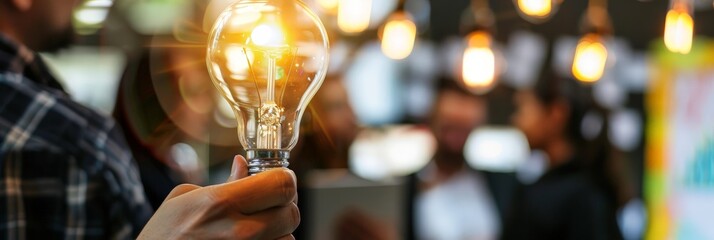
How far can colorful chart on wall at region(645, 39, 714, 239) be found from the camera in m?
6.21

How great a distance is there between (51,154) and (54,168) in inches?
0.9

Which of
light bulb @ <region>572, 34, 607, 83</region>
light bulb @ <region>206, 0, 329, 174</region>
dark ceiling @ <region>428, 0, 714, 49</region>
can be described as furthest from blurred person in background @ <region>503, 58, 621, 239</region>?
light bulb @ <region>206, 0, 329, 174</region>

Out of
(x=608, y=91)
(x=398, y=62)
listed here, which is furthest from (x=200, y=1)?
(x=608, y=91)

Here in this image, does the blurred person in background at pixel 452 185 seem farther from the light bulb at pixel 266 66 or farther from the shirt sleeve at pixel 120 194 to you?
the light bulb at pixel 266 66

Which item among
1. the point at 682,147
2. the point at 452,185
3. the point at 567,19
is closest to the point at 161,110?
the point at 452,185

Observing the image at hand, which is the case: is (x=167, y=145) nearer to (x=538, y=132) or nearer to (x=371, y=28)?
(x=538, y=132)

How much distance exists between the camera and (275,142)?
1024 millimetres

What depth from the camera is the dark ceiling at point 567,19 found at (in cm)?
769

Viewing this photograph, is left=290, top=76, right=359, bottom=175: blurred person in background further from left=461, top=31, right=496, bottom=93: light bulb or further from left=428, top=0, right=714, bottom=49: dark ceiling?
left=428, top=0, right=714, bottom=49: dark ceiling

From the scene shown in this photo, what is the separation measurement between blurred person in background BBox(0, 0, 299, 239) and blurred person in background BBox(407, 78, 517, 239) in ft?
12.8

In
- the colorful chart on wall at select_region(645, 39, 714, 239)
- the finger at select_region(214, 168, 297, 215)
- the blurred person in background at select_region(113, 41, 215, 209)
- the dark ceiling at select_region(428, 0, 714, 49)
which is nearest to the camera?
the finger at select_region(214, 168, 297, 215)

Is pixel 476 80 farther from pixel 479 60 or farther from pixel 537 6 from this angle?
pixel 537 6

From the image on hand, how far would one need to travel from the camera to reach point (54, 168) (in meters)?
1.68

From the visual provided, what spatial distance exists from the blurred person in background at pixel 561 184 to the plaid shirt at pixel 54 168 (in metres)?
2.94
